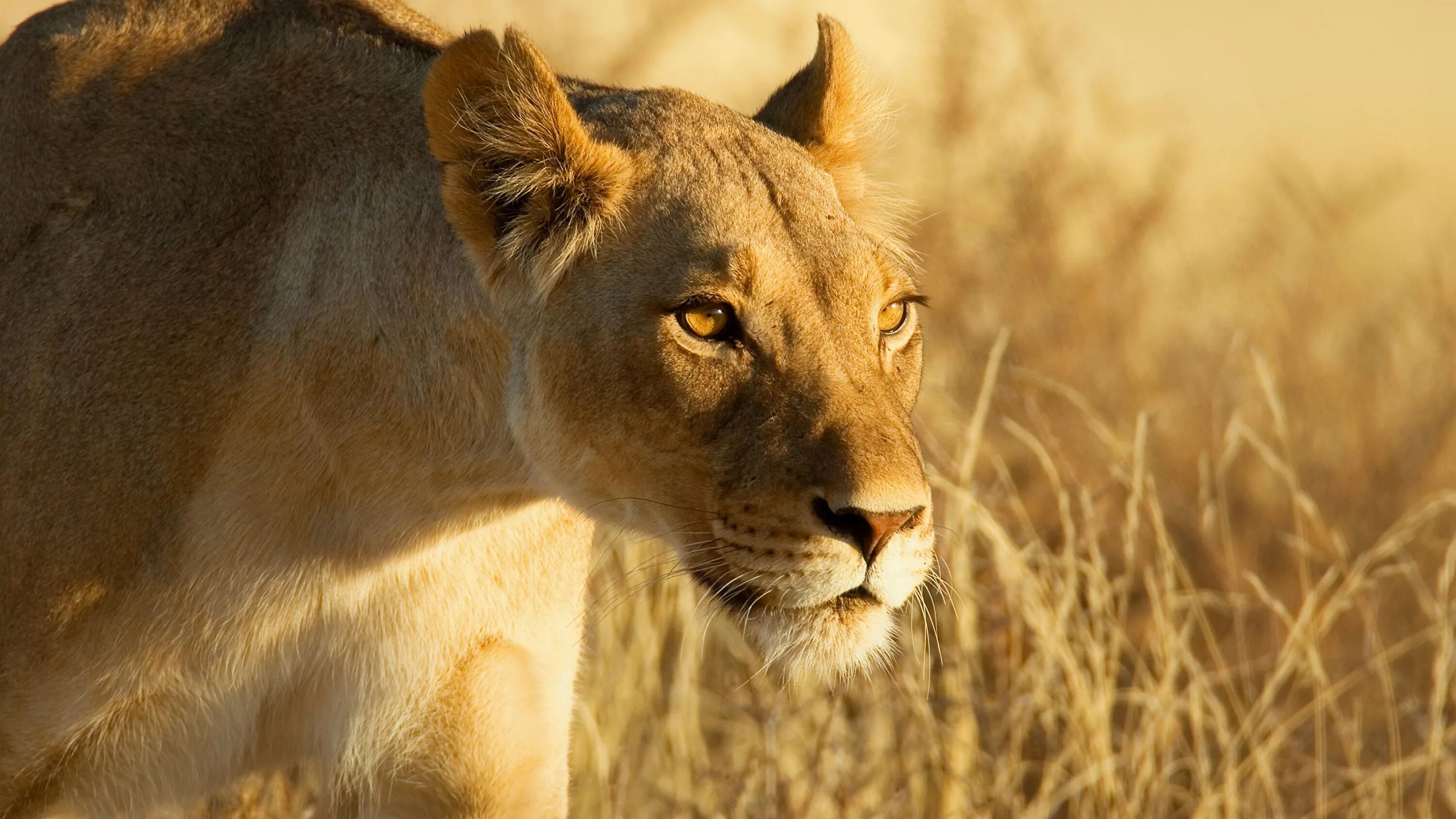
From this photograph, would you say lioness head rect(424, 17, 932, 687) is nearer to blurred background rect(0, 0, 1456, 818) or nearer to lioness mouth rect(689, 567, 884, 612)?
lioness mouth rect(689, 567, 884, 612)

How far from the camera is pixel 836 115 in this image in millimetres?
3852

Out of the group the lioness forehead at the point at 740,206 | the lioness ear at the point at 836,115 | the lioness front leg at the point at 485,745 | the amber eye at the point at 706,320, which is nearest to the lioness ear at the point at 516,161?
the lioness forehead at the point at 740,206

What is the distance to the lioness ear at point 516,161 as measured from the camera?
10.6 feet

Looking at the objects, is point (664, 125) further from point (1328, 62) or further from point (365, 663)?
point (1328, 62)

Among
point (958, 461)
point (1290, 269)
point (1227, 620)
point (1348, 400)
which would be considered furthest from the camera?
point (1290, 269)

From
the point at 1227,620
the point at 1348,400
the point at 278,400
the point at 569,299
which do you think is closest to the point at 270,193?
the point at 278,400

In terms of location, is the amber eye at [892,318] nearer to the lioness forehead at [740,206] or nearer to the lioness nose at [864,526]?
the lioness forehead at [740,206]

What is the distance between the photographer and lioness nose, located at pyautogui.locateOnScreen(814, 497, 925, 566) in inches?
115

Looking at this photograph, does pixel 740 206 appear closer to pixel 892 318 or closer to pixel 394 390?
pixel 892 318

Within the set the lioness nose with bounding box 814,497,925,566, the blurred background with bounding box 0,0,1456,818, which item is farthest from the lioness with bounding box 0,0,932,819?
the blurred background with bounding box 0,0,1456,818

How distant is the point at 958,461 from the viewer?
5.69 meters

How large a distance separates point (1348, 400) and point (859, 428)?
17.7ft

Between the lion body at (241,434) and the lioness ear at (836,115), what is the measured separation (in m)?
→ 0.80

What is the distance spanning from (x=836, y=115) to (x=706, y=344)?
939 millimetres
